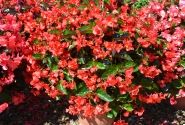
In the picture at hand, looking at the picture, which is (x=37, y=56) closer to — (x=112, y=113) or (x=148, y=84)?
(x=112, y=113)

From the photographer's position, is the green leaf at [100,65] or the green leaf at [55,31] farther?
the green leaf at [55,31]

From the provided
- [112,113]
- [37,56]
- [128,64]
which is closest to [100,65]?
[128,64]

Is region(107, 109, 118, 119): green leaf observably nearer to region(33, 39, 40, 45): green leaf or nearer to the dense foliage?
the dense foliage

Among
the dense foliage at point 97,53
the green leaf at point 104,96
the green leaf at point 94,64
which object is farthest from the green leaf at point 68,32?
the green leaf at point 104,96

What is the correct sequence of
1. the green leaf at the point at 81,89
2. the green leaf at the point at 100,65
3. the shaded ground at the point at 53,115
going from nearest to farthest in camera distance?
the green leaf at the point at 100,65
the green leaf at the point at 81,89
the shaded ground at the point at 53,115

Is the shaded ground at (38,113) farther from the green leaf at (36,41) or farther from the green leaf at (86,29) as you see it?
the green leaf at (86,29)

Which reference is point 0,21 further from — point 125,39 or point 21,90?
point 125,39

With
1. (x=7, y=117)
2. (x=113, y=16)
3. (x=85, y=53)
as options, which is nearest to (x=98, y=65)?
(x=85, y=53)
